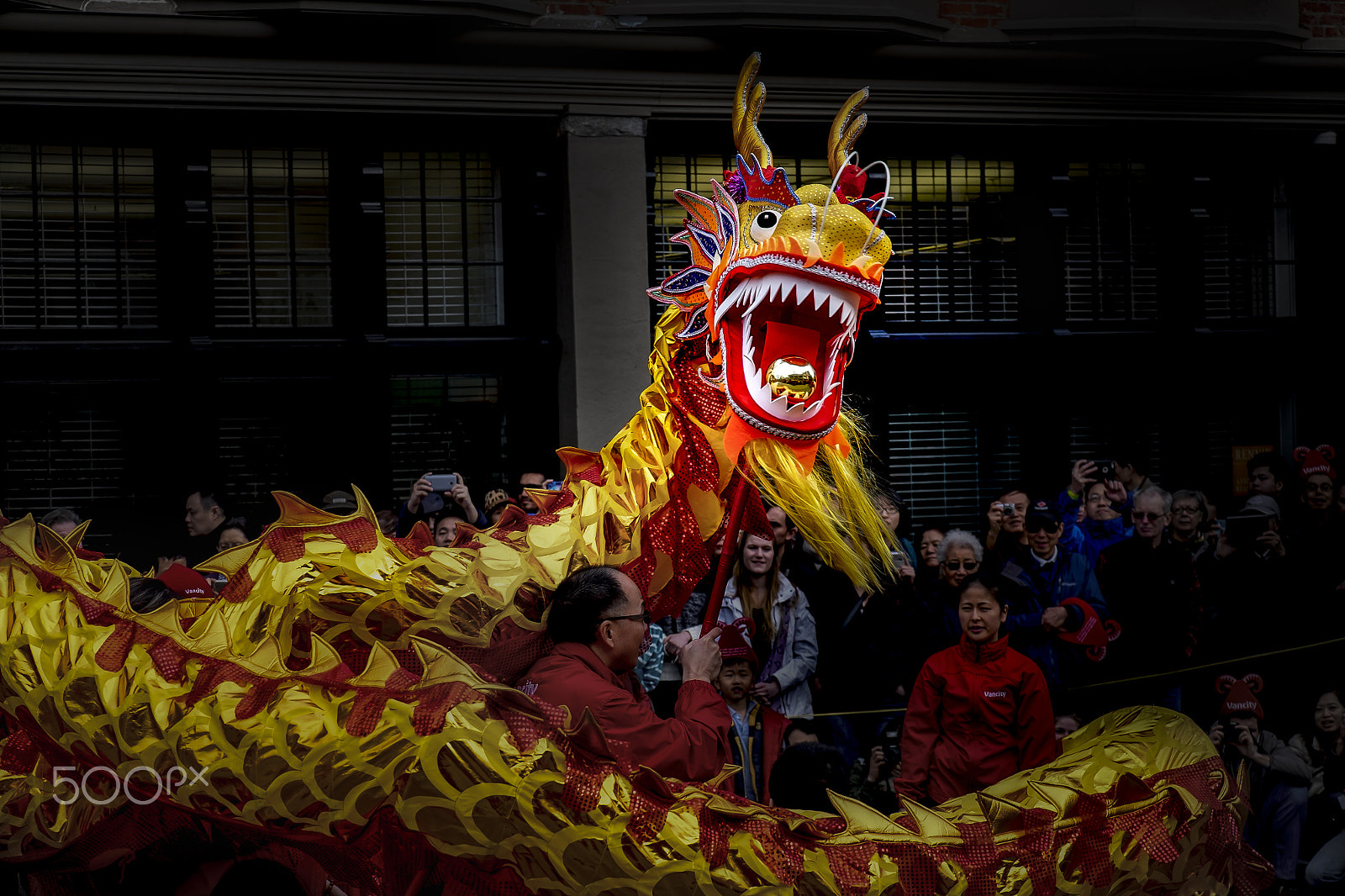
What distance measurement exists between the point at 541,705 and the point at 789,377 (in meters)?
1.07

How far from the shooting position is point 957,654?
4047 mm

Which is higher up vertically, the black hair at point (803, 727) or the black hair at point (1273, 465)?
the black hair at point (1273, 465)

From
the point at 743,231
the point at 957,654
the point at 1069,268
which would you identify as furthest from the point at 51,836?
the point at 1069,268

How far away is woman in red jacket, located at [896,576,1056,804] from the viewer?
389cm

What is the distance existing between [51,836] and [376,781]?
0.85 meters

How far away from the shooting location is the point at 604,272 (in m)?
7.54

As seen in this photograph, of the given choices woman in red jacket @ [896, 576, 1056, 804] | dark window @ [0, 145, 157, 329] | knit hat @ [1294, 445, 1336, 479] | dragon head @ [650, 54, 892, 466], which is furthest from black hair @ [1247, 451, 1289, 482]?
dark window @ [0, 145, 157, 329]

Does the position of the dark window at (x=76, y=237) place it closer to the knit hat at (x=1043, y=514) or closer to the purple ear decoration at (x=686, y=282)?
the purple ear decoration at (x=686, y=282)

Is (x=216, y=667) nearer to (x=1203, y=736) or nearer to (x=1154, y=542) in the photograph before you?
(x=1203, y=736)

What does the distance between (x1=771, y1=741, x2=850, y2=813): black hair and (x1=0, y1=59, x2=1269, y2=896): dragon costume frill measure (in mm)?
1333

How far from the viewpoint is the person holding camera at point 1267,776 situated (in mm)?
4199

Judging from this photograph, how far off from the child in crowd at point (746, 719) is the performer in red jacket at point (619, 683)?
843 millimetres

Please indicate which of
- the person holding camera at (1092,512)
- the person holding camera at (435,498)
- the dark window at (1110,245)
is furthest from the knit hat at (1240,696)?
the dark window at (1110,245)

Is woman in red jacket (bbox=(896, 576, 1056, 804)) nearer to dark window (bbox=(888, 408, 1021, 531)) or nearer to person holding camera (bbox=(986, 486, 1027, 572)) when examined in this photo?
person holding camera (bbox=(986, 486, 1027, 572))
